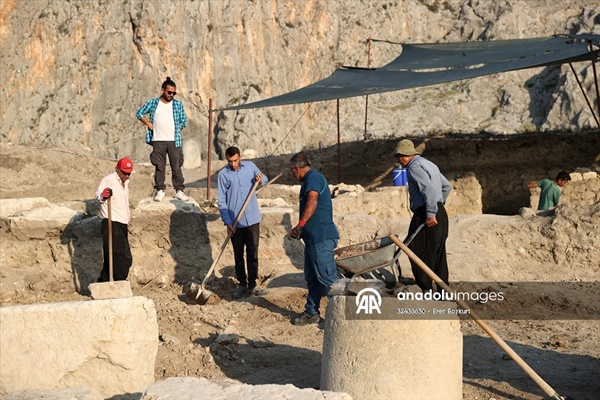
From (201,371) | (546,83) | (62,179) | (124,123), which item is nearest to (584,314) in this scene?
(201,371)

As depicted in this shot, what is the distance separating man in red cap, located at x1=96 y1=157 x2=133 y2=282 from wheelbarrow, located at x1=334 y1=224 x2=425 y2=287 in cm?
243

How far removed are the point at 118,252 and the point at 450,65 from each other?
7.41 m

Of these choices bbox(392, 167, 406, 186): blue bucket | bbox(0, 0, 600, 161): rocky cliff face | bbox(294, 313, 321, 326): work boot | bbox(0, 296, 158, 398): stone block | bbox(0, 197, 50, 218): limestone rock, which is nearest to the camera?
bbox(0, 296, 158, 398): stone block

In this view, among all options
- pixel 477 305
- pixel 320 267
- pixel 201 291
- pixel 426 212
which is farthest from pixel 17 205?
pixel 477 305

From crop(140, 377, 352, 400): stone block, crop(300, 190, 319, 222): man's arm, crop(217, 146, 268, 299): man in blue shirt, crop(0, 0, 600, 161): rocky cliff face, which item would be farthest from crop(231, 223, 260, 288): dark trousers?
crop(0, 0, 600, 161): rocky cliff face

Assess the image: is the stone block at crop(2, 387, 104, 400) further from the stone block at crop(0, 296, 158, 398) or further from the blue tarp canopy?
the blue tarp canopy

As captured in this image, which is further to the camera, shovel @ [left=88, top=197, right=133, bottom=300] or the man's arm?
shovel @ [left=88, top=197, right=133, bottom=300]

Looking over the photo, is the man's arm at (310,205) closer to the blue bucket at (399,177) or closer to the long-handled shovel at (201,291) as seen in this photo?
the long-handled shovel at (201,291)

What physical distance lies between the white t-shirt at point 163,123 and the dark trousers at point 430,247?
3768 millimetres

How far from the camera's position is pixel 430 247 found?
6141 mm

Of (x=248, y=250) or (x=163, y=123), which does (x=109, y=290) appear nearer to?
(x=248, y=250)

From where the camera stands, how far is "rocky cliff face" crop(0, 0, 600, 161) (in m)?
27.0

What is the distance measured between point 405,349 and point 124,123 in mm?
25432

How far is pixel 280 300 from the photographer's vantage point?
7.54 meters
